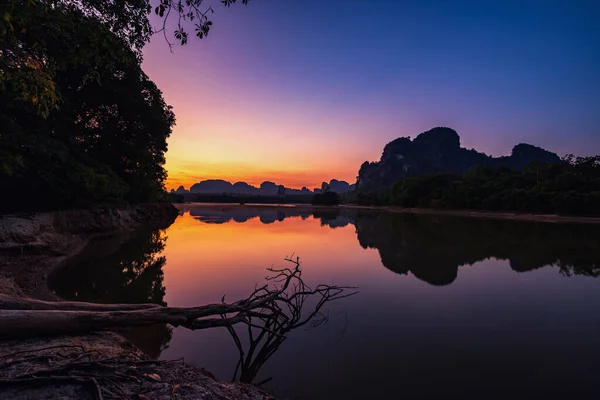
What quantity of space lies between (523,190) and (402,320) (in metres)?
69.6

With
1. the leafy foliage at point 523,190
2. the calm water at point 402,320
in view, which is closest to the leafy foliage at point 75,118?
the calm water at point 402,320

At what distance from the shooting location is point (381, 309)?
8820 millimetres

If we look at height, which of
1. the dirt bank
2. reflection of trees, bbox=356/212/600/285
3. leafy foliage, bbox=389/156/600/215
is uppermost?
leafy foliage, bbox=389/156/600/215

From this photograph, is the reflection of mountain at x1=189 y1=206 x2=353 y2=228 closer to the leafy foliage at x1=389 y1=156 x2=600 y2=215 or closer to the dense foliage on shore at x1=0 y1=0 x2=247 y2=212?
the dense foliage on shore at x1=0 y1=0 x2=247 y2=212

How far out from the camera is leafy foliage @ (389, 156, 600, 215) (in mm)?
52719

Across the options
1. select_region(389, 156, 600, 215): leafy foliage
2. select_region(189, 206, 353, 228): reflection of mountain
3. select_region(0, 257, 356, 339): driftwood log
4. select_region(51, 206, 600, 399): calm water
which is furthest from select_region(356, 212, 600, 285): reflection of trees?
select_region(389, 156, 600, 215): leafy foliage

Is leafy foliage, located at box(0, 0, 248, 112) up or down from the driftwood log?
up

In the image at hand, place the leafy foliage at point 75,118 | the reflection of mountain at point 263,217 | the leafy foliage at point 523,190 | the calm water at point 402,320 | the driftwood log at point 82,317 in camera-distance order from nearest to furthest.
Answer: the driftwood log at point 82,317 → the calm water at point 402,320 → the leafy foliage at point 75,118 → the reflection of mountain at point 263,217 → the leafy foliage at point 523,190

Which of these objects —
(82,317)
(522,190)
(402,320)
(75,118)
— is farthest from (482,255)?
(522,190)

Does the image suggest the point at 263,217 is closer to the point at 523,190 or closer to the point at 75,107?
the point at 75,107

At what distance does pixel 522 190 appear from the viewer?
203 feet

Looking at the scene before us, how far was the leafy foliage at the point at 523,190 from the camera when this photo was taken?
173ft

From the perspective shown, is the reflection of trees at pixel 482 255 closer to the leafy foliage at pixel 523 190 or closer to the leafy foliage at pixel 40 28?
the leafy foliage at pixel 40 28

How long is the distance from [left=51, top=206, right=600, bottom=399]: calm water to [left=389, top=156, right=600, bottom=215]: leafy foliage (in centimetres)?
4608
